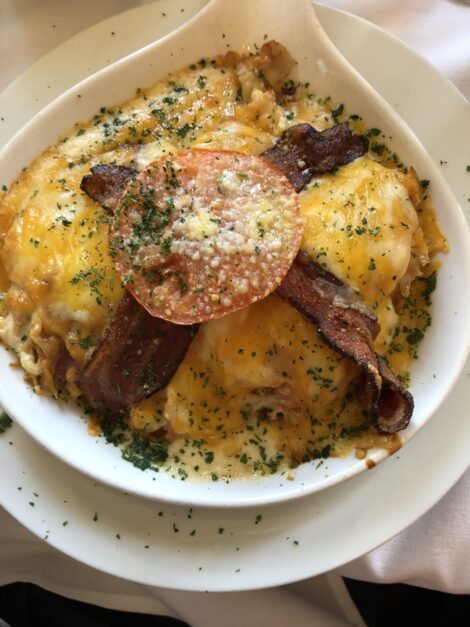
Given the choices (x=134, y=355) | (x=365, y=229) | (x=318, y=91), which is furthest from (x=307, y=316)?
(x=318, y=91)

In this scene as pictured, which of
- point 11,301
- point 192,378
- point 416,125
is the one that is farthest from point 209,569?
point 416,125

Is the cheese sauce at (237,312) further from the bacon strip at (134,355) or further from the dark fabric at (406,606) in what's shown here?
the dark fabric at (406,606)

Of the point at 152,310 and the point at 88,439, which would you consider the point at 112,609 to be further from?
the point at 152,310

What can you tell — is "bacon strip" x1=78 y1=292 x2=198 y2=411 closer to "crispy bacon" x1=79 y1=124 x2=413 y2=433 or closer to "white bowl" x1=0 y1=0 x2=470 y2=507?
"crispy bacon" x1=79 y1=124 x2=413 y2=433

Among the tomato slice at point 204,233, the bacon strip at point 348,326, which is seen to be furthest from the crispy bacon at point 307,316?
the tomato slice at point 204,233

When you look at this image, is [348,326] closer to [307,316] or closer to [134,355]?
[307,316]

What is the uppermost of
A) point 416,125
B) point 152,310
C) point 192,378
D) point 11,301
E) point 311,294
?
point 416,125
